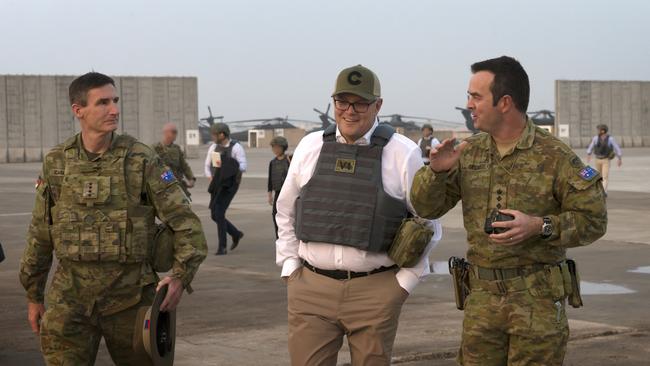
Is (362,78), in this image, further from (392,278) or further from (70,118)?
(70,118)

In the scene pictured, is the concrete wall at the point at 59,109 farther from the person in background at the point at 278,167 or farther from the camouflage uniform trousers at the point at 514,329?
the camouflage uniform trousers at the point at 514,329

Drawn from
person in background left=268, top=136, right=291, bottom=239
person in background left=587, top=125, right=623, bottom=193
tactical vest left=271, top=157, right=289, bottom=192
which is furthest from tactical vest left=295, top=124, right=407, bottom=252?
person in background left=587, top=125, right=623, bottom=193

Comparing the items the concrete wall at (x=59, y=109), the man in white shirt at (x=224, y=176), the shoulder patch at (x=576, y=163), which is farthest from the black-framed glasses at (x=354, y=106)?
the concrete wall at (x=59, y=109)

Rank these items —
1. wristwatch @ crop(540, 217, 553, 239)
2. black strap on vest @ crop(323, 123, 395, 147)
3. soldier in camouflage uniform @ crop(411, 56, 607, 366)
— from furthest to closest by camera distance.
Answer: black strap on vest @ crop(323, 123, 395, 147) < soldier in camouflage uniform @ crop(411, 56, 607, 366) < wristwatch @ crop(540, 217, 553, 239)

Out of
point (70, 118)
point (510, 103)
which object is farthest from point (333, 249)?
point (70, 118)

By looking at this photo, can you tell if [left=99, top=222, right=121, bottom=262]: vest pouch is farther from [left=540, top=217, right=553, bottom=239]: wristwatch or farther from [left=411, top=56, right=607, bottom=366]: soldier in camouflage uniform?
[left=540, top=217, right=553, bottom=239]: wristwatch

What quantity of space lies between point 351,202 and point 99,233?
117 cm

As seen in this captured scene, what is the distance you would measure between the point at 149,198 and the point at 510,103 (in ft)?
5.86

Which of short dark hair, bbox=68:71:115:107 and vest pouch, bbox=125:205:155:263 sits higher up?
short dark hair, bbox=68:71:115:107

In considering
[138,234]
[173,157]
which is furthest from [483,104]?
[173,157]

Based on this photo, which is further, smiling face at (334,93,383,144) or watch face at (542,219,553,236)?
smiling face at (334,93,383,144)

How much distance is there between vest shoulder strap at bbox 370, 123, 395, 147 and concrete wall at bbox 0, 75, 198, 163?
1971 inches

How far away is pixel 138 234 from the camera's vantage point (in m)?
5.38

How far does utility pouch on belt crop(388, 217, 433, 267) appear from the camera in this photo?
5.25m
